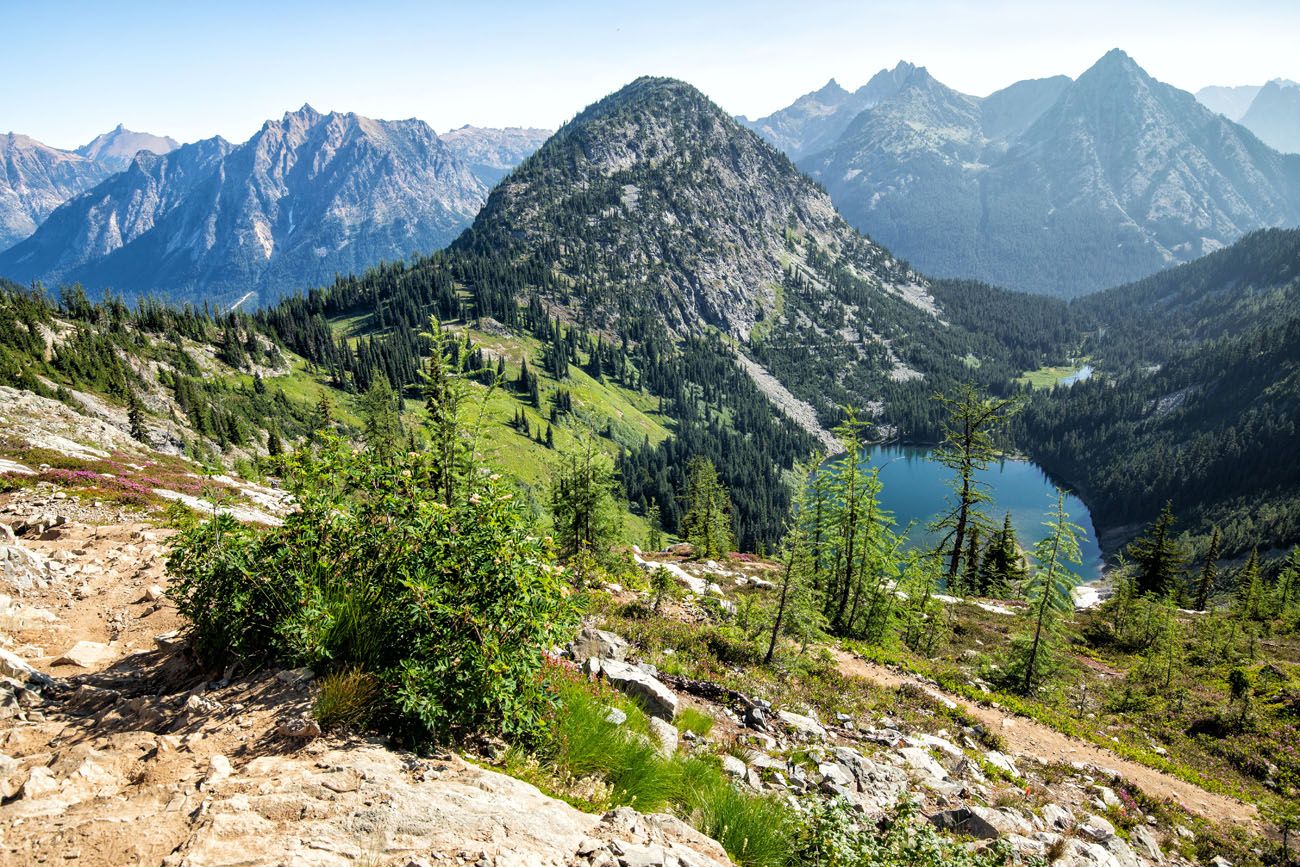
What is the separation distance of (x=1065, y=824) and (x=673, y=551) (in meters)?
40.7

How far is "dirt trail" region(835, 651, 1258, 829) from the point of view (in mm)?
16266

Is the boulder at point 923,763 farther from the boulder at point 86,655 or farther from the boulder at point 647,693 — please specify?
the boulder at point 86,655

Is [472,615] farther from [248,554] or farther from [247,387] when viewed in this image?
[247,387]

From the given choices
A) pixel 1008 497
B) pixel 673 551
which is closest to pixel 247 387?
pixel 673 551

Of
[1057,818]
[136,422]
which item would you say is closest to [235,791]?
[1057,818]

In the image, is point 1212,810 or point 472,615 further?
point 1212,810

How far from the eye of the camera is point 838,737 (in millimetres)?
14039

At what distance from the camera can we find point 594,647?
13.1m

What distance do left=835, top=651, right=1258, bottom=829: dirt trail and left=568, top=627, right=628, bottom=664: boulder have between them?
10677 millimetres

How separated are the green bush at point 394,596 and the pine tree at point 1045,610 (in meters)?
25.0

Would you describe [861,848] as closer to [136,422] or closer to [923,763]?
[923,763]

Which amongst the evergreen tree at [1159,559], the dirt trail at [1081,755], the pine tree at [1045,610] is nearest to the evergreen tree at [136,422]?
the dirt trail at [1081,755]

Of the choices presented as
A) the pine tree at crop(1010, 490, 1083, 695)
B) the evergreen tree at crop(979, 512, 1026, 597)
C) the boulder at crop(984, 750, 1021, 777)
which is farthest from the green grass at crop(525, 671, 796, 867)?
the evergreen tree at crop(979, 512, 1026, 597)

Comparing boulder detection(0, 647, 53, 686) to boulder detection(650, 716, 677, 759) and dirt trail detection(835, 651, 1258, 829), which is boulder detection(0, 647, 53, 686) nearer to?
boulder detection(650, 716, 677, 759)
